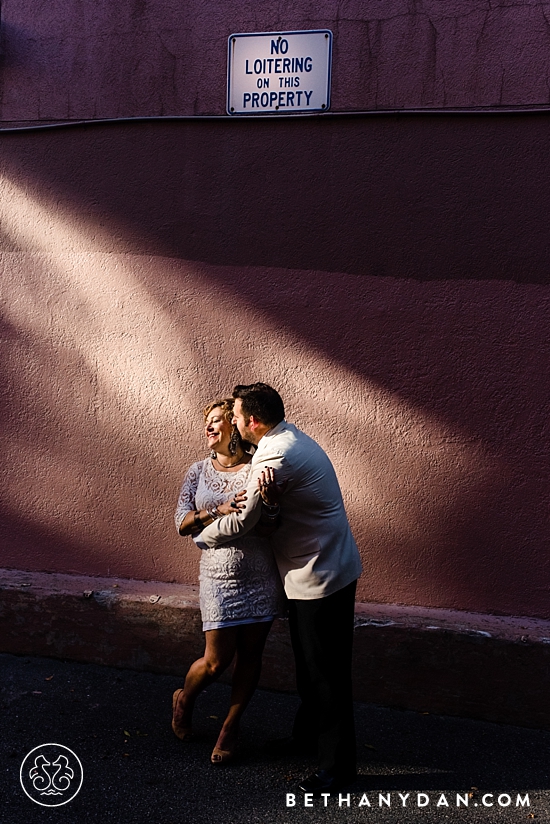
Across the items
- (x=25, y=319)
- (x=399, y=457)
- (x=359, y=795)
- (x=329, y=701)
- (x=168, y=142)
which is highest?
(x=168, y=142)

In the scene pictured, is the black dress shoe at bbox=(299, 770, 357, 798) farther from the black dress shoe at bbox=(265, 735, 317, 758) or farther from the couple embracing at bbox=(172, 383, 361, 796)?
the black dress shoe at bbox=(265, 735, 317, 758)

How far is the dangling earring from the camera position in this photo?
3.89 m

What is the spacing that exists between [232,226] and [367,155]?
89 cm

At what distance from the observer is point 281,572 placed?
3672 millimetres

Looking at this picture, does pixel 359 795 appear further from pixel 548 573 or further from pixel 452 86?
pixel 452 86

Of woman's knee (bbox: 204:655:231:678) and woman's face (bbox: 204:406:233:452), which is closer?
woman's knee (bbox: 204:655:231:678)

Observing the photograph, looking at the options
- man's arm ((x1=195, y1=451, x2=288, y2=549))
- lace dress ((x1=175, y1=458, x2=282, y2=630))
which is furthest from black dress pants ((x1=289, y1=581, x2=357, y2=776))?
man's arm ((x1=195, y1=451, x2=288, y2=549))

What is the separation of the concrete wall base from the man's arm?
1.21 metres

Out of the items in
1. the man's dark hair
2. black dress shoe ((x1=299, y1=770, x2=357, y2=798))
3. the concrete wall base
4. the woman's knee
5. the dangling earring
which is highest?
the man's dark hair

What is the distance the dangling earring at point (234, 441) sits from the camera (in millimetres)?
3891

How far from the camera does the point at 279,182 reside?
466 centimetres

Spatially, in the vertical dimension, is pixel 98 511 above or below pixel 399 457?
below

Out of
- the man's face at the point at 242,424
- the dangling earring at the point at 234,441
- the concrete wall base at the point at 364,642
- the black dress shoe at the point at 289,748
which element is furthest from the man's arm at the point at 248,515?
the concrete wall base at the point at 364,642

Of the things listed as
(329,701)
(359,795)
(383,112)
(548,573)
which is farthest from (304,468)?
(383,112)
